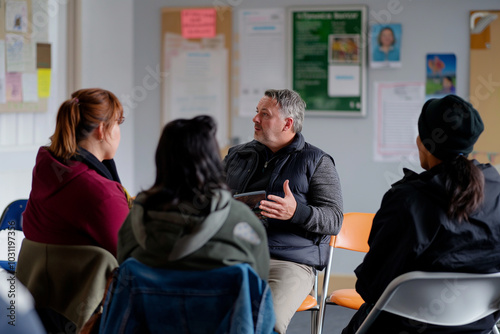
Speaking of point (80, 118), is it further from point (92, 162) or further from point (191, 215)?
point (191, 215)

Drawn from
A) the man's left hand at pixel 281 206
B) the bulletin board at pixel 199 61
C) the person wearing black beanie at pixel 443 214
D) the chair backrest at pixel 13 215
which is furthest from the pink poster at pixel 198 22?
the person wearing black beanie at pixel 443 214

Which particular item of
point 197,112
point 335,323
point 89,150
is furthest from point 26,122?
point 335,323

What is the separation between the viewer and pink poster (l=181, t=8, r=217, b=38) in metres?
4.44

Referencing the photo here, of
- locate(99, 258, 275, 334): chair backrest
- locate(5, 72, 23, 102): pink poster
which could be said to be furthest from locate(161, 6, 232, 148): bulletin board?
locate(99, 258, 275, 334): chair backrest

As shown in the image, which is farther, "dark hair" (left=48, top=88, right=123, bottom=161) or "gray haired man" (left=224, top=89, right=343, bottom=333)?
"gray haired man" (left=224, top=89, right=343, bottom=333)

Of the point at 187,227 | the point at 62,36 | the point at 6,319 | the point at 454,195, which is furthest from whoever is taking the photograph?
the point at 62,36

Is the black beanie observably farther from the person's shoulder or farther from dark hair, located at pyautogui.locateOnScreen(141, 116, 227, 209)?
the person's shoulder

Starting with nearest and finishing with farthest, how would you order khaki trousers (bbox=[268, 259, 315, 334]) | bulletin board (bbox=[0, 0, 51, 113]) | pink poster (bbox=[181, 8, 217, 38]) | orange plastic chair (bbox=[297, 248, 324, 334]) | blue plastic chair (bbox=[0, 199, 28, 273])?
khaki trousers (bbox=[268, 259, 315, 334]) < orange plastic chair (bbox=[297, 248, 324, 334]) < blue plastic chair (bbox=[0, 199, 28, 273]) < bulletin board (bbox=[0, 0, 51, 113]) < pink poster (bbox=[181, 8, 217, 38])

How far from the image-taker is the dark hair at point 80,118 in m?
2.04

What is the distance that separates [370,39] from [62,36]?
216cm

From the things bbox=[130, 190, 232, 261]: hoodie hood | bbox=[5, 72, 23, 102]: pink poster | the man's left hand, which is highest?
bbox=[5, 72, 23, 102]: pink poster

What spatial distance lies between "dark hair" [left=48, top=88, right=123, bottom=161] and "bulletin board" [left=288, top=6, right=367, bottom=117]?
7.69 ft

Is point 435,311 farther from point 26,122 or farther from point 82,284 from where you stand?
point 26,122

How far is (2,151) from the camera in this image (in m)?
3.52
